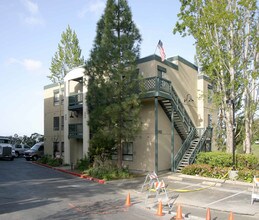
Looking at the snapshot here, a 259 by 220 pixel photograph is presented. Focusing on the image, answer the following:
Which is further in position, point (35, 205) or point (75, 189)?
point (75, 189)

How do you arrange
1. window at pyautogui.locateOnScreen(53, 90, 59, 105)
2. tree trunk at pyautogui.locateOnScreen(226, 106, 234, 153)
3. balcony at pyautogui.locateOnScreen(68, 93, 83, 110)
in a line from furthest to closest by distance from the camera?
window at pyautogui.locateOnScreen(53, 90, 59, 105)
balcony at pyautogui.locateOnScreen(68, 93, 83, 110)
tree trunk at pyautogui.locateOnScreen(226, 106, 234, 153)

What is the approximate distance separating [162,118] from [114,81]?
5618mm

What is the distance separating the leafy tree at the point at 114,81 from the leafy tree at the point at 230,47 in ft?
16.7

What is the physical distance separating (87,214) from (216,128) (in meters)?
20.2

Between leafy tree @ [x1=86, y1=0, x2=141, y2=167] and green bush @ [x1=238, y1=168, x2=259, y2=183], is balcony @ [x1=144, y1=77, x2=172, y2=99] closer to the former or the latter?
leafy tree @ [x1=86, y1=0, x2=141, y2=167]

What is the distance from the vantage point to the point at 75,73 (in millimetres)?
27344

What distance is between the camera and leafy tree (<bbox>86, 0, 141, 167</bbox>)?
18797 millimetres

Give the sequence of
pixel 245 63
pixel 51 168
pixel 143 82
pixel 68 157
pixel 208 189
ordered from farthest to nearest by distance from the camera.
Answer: pixel 68 157 < pixel 51 168 < pixel 245 63 < pixel 143 82 < pixel 208 189

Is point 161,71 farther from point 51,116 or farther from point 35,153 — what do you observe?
point 35,153

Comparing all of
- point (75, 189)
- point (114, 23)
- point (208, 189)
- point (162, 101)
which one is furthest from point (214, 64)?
point (75, 189)

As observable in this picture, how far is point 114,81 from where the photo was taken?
1905 centimetres

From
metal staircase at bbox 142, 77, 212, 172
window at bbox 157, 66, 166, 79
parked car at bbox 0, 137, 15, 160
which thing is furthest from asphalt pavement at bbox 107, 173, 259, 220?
parked car at bbox 0, 137, 15, 160

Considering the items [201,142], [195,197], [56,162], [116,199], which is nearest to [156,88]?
[201,142]

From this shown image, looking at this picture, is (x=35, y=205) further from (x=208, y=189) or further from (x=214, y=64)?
(x=214, y=64)
